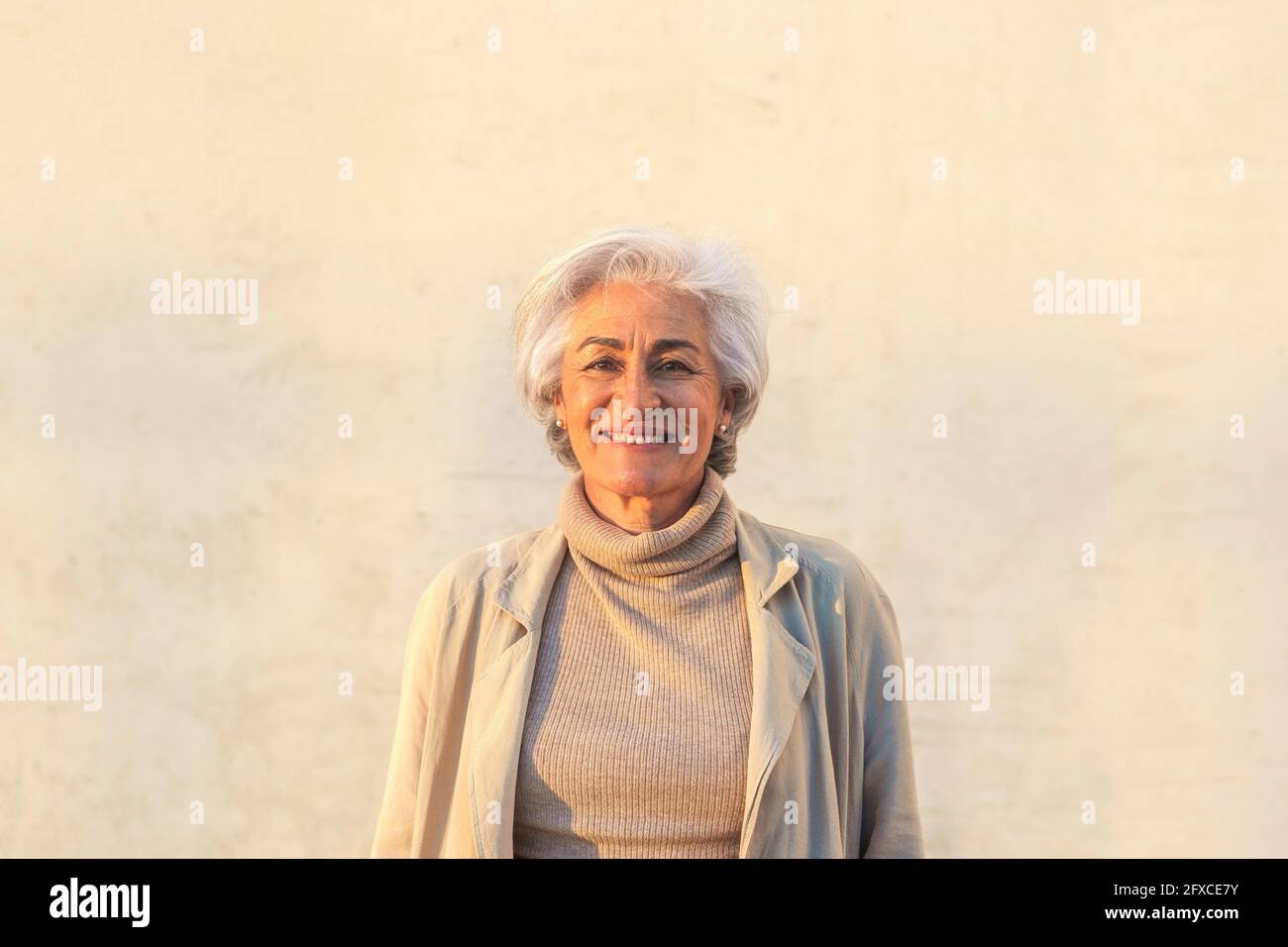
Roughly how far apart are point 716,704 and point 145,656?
230cm

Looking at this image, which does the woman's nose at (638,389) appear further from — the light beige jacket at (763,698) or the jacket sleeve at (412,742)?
the jacket sleeve at (412,742)

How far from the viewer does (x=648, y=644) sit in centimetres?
235

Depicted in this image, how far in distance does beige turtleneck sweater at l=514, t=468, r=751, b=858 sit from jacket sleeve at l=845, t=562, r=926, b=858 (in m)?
0.22

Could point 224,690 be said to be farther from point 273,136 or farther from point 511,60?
point 511,60

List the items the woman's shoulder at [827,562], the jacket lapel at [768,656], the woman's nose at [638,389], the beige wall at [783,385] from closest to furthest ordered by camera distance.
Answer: the jacket lapel at [768,656], the woman's nose at [638,389], the woman's shoulder at [827,562], the beige wall at [783,385]

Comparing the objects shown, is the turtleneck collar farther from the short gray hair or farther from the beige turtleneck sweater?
the short gray hair

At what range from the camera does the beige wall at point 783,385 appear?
13.0 ft

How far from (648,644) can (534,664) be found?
19 centimetres

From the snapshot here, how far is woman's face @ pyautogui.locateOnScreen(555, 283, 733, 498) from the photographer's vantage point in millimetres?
2359

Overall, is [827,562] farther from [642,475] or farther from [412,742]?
[412,742]

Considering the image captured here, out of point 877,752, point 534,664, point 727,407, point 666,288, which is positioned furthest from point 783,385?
point 534,664

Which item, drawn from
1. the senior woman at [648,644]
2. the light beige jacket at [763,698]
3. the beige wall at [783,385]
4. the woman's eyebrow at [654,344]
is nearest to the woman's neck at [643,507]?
the senior woman at [648,644]

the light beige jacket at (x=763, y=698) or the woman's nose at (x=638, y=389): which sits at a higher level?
the woman's nose at (x=638, y=389)

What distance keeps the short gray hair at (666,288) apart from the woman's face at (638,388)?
0.03 m
